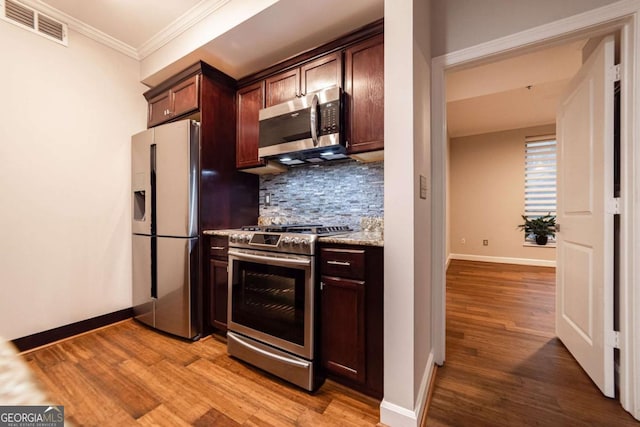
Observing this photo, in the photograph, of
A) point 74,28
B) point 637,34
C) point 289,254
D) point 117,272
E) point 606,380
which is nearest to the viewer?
point 637,34

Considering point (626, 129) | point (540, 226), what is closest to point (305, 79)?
point (626, 129)

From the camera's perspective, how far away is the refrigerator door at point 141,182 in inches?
95.0

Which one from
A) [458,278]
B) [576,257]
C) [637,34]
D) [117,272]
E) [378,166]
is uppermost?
[637,34]

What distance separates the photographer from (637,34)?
51.1 inches

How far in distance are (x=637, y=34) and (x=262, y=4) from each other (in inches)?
84.9

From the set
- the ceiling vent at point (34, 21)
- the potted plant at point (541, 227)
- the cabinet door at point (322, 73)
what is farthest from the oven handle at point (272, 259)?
the potted plant at point (541, 227)

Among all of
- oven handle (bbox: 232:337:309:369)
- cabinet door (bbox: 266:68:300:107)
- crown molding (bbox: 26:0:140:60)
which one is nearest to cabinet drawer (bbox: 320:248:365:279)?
oven handle (bbox: 232:337:309:369)

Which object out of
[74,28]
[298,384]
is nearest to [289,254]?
[298,384]

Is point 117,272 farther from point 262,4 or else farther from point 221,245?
point 262,4

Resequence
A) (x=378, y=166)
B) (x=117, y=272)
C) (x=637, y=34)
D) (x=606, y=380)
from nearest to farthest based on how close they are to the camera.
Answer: (x=637, y=34)
(x=606, y=380)
(x=378, y=166)
(x=117, y=272)

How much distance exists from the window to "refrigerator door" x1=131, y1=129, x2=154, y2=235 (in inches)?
252

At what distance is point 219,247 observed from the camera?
2.18 m

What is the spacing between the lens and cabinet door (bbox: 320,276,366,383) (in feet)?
4.70

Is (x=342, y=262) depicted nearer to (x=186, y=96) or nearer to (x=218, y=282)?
(x=218, y=282)
